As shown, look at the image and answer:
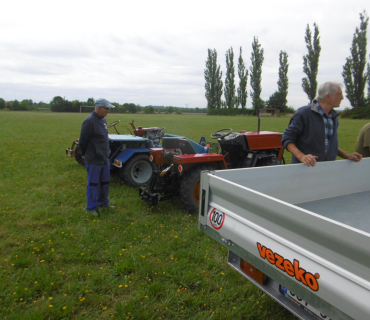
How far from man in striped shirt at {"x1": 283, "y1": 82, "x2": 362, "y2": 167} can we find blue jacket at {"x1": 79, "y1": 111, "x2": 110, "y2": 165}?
2.50 metres

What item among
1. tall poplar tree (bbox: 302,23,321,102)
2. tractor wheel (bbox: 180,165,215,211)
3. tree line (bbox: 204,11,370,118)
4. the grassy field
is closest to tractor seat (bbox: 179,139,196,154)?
tractor wheel (bbox: 180,165,215,211)

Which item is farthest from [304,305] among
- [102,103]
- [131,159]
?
[131,159]

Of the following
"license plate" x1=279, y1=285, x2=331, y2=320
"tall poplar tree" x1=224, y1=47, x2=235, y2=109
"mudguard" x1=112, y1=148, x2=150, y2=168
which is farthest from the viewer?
"tall poplar tree" x1=224, y1=47, x2=235, y2=109

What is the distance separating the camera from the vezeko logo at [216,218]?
182 centimetres

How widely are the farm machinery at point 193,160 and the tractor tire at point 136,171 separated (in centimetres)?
87

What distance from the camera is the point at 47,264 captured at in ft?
9.48

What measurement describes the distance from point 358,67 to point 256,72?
549 inches

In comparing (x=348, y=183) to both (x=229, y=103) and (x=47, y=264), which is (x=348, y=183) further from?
(x=229, y=103)

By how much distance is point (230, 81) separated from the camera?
1873 inches

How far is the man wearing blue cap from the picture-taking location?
3934 millimetres

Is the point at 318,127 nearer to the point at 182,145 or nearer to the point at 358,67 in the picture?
the point at 182,145

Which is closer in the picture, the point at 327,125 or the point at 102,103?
the point at 327,125

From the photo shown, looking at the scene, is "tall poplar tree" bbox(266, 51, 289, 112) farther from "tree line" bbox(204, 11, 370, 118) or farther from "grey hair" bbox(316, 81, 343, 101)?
"grey hair" bbox(316, 81, 343, 101)

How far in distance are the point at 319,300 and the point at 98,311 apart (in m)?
1.76
